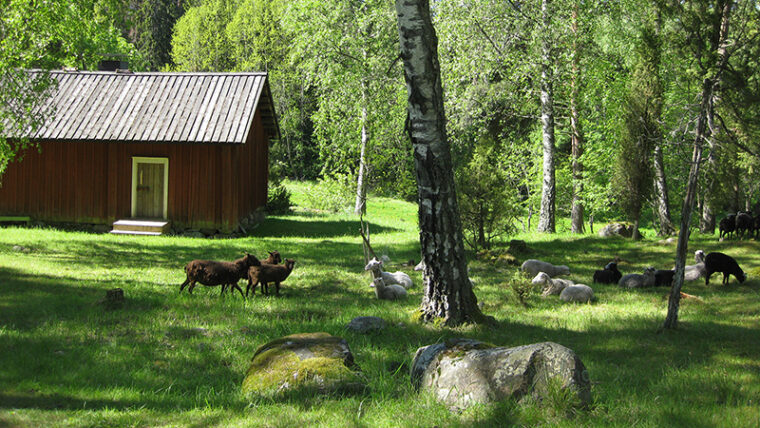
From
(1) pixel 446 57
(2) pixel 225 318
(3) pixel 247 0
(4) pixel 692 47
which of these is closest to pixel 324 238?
(1) pixel 446 57

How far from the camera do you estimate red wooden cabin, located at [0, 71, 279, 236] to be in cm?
2197

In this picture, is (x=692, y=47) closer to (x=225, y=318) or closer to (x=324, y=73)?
(x=225, y=318)

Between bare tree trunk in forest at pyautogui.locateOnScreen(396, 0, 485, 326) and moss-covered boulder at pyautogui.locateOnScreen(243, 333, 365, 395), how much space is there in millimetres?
2569

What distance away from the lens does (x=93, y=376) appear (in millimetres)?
6203

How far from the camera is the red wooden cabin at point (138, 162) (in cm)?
2197

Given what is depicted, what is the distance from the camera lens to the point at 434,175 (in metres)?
8.41

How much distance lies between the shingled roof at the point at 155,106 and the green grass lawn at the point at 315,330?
7.68 meters

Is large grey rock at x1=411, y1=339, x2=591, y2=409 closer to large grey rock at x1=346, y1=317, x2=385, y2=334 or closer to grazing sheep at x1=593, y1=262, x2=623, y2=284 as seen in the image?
large grey rock at x1=346, y1=317, x2=385, y2=334

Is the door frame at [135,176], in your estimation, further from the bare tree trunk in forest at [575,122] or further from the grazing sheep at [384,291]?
A: the bare tree trunk in forest at [575,122]

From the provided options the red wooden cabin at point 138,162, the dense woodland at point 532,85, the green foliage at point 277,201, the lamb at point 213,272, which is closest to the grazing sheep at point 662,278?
the dense woodland at point 532,85

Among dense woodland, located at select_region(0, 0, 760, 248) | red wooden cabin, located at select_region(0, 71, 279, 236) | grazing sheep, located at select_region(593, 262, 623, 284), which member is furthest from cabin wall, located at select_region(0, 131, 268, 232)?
grazing sheep, located at select_region(593, 262, 623, 284)

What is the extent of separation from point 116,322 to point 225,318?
1459 millimetres

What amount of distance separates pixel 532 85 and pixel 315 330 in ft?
56.6

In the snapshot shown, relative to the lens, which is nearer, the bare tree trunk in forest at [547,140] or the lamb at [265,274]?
the lamb at [265,274]
